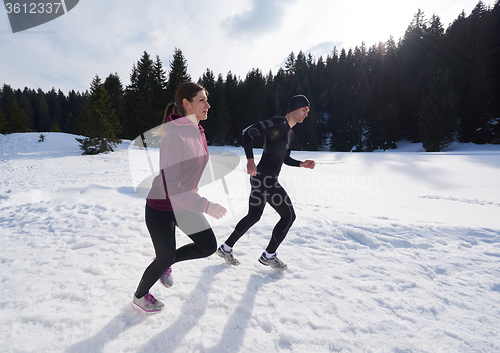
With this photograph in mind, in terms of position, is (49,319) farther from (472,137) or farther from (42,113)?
(42,113)

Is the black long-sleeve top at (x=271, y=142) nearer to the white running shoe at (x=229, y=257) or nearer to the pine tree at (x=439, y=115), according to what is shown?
the white running shoe at (x=229, y=257)

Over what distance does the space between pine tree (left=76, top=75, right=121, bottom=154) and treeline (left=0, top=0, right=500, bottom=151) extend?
18 cm

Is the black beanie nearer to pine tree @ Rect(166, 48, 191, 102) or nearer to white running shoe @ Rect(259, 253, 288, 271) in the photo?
white running shoe @ Rect(259, 253, 288, 271)

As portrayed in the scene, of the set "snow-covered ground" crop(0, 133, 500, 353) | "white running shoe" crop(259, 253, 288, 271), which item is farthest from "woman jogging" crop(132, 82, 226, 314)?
"white running shoe" crop(259, 253, 288, 271)

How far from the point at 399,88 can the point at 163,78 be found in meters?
36.7

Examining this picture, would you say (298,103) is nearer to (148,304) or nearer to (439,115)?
(148,304)

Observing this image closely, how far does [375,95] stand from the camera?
1512 inches

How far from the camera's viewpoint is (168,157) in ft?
5.69

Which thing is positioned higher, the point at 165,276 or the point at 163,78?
the point at 163,78

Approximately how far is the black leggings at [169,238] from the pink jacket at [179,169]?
0.31 feet

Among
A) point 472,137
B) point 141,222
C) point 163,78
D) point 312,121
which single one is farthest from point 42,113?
point 472,137

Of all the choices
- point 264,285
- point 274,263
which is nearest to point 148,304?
point 264,285

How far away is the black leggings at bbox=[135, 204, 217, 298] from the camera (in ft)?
6.23

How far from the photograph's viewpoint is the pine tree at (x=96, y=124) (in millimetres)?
18609
